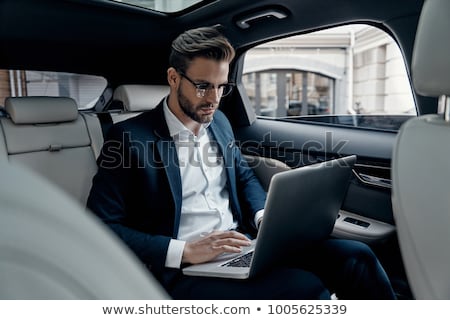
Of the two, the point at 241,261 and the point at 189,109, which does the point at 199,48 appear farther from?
the point at 241,261

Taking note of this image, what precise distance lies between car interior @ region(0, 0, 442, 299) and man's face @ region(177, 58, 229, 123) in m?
0.41

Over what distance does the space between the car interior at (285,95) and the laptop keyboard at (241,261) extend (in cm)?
31

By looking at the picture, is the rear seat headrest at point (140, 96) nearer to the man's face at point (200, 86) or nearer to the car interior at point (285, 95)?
the car interior at point (285, 95)

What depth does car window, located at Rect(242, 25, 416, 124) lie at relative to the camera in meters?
1.69

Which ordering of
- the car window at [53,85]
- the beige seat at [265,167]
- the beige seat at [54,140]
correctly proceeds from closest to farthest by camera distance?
the beige seat at [54,140] < the car window at [53,85] < the beige seat at [265,167]

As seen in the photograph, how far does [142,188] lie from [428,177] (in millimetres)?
640

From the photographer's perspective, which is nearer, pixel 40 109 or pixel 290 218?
pixel 290 218

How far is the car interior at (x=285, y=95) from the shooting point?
2.45 ft

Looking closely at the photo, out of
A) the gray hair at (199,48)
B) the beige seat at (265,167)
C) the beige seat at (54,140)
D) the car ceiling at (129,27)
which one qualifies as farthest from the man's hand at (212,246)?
the car ceiling at (129,27)

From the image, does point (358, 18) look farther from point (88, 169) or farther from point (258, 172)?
point (88, 169)

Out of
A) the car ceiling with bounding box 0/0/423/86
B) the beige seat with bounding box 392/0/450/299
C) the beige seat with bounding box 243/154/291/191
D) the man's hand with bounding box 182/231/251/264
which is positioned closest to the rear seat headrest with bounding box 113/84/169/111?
the car ceiling with bounding box 0/0/423/86

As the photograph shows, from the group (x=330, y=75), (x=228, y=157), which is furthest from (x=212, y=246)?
(x=330, y=75)

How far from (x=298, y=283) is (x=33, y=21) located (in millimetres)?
1303

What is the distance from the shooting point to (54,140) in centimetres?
150
